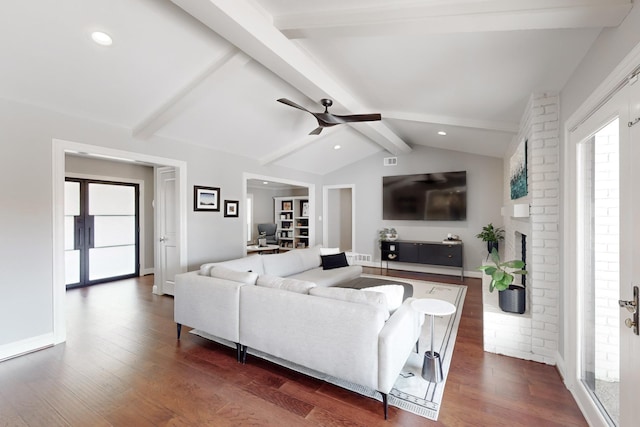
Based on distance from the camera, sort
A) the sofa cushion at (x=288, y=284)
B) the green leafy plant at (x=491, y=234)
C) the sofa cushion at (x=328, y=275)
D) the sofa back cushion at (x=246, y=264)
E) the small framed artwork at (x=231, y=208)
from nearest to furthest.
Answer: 1. the sofa cushion at (x=288, y=284)
2. the sofa back cushion at (x=246, y=264)
3. the sofa cushion at (x=328, y=275)
4. the small framed artwork at (x=231, y=208)
5. the green leafy plant at (x=491, y=234)

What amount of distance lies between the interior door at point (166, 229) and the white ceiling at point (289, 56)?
109cm

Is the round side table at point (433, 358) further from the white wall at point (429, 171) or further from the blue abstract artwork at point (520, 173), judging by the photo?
the white wall at point (429, 171)

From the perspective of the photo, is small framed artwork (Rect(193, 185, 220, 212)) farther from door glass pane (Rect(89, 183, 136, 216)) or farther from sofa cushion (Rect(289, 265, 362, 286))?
door glass pane (Rect(89, 183, 136, 216))

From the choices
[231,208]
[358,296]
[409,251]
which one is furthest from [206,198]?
[409,251]

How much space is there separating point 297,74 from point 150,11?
124 cm

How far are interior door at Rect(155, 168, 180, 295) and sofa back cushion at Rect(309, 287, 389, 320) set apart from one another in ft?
10.8

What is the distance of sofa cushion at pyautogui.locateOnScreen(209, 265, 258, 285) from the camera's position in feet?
8.88

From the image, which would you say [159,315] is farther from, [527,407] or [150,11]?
[527,407]

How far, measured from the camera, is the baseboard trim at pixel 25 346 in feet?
8.80

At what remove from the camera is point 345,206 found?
836 centimetres

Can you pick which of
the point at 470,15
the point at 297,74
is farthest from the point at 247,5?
the point at 470,15

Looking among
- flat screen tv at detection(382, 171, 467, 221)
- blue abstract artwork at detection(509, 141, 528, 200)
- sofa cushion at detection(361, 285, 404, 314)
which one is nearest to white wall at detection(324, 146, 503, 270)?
flat screen tv at detection(382, 171, 467, 221)

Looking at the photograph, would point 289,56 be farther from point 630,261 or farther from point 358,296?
point 630,261

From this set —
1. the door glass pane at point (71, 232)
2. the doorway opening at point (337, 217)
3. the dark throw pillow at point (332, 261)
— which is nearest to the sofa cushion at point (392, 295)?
the dark throw pillow at point (332, 261)
